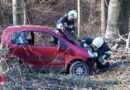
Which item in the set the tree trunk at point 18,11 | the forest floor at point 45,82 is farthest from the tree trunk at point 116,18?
the tree trunk at point 18,11

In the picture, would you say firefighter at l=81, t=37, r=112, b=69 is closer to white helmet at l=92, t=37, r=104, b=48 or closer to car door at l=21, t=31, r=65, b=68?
white helmet at l=92, t=37, r=104, b=48

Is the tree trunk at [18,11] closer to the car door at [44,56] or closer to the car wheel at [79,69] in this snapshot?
the car door at [44,56]

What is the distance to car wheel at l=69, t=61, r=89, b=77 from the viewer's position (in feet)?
27.3

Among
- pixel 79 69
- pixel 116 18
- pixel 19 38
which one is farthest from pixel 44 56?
pixel 116 18

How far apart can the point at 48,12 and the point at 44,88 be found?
15.8 metres

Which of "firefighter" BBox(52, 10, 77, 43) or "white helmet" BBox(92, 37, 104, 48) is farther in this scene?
"firefighter" BBox(52, 10, 77, 43)

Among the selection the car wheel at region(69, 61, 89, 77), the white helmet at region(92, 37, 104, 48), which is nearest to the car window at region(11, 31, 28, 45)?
the car wheel at region(69, 61, 89, 77)

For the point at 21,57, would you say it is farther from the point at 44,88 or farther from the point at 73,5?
the point at 73,5

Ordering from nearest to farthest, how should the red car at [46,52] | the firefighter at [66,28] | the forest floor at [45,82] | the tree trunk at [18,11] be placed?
the forest floor at [45,82] → the red car at [46,52] → the firefighter at [66,28] → the tree trunk at [18,11]

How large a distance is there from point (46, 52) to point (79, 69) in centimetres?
119

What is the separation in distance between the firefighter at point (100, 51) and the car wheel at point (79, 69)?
0.61 metres

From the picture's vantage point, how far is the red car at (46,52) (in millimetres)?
8000

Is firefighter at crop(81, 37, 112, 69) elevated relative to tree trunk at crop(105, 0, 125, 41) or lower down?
lower down

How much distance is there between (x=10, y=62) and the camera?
6.99 metres
